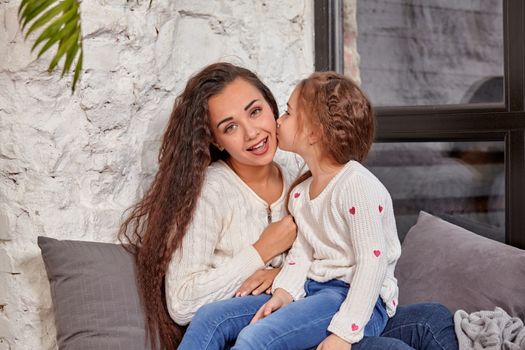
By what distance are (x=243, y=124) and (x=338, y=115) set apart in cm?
32

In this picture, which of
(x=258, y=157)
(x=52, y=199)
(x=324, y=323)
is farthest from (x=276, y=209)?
(x=52, y=199)

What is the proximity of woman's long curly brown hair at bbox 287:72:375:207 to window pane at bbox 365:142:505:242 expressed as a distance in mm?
577

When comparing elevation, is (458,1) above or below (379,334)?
above

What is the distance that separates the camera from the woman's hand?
2.17 metres

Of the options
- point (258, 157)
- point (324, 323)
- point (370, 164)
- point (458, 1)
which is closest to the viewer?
point (324, 323)

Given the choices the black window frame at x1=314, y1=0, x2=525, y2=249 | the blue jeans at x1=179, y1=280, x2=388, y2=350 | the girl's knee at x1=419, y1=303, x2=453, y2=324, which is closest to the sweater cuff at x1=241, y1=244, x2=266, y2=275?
the blue jeans at x1=179, y1=280, x2=388, y2=350

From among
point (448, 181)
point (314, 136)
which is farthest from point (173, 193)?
point (448, 181)

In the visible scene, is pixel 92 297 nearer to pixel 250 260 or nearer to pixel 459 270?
pixel 250 260

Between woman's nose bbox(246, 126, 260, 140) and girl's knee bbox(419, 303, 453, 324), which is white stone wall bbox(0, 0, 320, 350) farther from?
girl's knee bbox(419, 303, 453, 324)

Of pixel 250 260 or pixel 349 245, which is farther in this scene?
pixel 250 260

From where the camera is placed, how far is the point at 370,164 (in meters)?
2.82

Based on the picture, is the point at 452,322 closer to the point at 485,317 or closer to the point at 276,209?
the point at 485,317

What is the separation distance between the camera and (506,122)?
→ 2.35 m

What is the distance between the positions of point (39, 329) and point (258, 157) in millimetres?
823
